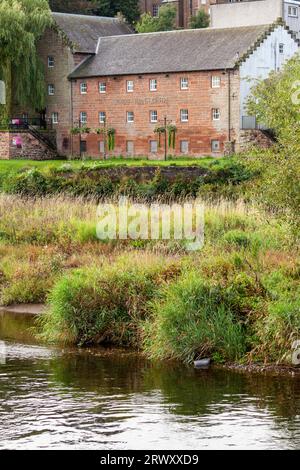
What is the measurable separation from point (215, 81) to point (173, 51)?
167 inches

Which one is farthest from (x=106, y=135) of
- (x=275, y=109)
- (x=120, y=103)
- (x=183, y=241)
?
(x=275, y=109)

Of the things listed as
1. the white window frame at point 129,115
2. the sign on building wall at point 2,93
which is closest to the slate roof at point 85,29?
the white window frame at point 129,115

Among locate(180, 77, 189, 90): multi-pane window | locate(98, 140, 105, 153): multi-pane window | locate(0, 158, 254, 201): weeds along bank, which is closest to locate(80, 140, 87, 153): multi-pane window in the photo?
locate(98, 140, 105, 153): multi-pane window

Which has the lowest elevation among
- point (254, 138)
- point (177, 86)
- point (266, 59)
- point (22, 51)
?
point (254, 138)

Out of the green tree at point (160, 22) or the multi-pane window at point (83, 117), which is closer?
the multi-pane window at point (83, 117)

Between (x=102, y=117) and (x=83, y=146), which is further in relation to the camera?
(x=83, y=146)

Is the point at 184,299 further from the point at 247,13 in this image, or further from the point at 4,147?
the point at 247,13

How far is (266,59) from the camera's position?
7031 centimetres

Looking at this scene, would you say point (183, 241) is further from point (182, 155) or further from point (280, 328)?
point (182, 155)

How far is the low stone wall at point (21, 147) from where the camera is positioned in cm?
7194

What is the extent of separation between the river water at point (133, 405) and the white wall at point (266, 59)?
47.0m

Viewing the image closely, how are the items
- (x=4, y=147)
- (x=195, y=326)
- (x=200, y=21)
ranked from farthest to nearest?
1. (x=200, y=21)
2. (x=4, y=147)
3. (x=195, y=326)

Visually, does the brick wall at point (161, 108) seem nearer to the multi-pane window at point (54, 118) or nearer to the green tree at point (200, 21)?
the multi-pane window at point (54, 118)

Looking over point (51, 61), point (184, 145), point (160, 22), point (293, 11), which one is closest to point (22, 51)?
point (51, 61)
